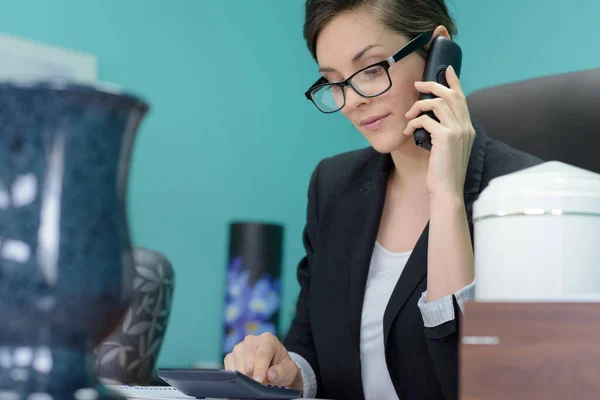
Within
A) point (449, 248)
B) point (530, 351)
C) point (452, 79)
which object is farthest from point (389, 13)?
point (530, 351)

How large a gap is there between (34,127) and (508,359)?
33 centimetres

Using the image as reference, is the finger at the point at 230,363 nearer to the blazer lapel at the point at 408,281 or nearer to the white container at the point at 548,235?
the blazer lapel at the point at 408,281

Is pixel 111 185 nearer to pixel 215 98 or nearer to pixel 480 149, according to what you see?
pixel 480 149

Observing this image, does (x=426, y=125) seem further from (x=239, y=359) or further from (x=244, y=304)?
(x=244, y=304)

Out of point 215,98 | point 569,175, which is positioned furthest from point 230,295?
point 569,175

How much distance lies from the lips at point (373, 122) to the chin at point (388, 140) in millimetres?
14

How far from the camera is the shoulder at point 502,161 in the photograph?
4.43 feet

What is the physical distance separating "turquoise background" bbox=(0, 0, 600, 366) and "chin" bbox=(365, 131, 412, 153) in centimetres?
164

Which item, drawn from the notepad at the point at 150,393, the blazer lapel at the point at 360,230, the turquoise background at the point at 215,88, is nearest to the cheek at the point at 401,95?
the blazer lapel at the point at 360,230

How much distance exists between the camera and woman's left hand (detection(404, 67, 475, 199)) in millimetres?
1075

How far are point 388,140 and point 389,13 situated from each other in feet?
0.81

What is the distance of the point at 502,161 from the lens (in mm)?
1370

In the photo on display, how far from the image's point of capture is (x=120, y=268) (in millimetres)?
429

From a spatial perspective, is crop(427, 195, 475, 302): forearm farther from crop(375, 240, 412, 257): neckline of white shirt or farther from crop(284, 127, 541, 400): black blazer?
crop(375, 240, 412, 257): neckline of white shirt
